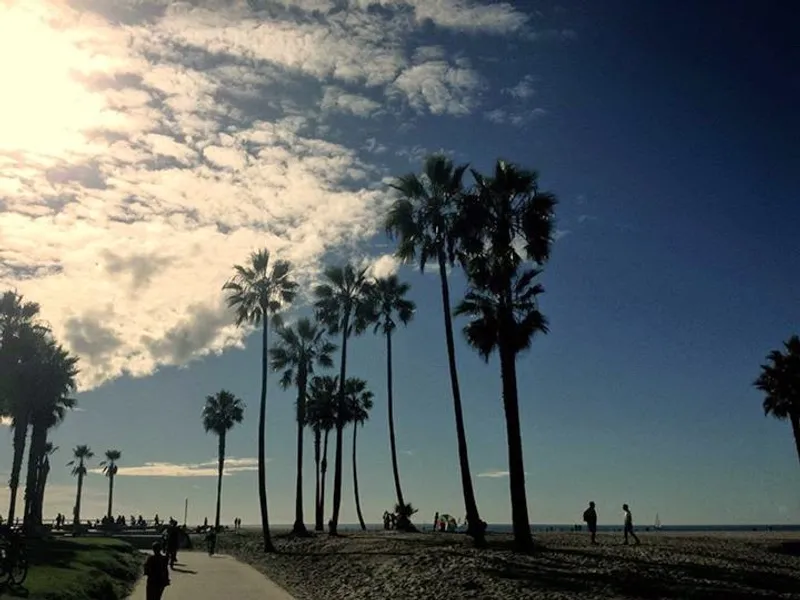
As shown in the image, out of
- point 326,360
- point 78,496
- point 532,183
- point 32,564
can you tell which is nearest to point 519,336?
point 532,183

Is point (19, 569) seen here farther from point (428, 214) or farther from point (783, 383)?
point (783, 383)

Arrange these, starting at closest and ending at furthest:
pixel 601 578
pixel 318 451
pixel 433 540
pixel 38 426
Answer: pixel 601 578
pixel 433 540
pixel 38 426
pixel 318 451

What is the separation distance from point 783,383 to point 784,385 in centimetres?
25

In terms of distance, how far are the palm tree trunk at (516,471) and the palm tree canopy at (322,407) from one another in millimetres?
36855

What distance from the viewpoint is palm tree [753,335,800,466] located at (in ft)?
154

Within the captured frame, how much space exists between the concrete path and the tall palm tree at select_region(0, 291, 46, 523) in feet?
67.6

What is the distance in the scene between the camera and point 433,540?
112 feet

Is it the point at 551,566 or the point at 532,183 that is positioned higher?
the point at 532,183

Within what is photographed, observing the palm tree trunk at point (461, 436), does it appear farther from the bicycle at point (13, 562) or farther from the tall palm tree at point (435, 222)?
the bicycle at point (13, 562)

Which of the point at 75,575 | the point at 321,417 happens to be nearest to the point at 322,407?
the point at 321,417

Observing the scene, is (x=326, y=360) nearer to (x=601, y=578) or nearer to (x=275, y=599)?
(x=275, y=599)

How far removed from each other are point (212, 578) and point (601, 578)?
14.8m

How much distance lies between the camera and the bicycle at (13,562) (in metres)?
17.1

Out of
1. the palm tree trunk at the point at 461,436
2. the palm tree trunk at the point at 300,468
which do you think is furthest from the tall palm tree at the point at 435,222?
the palm tree trunk at the point at 300,468
